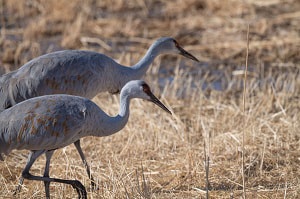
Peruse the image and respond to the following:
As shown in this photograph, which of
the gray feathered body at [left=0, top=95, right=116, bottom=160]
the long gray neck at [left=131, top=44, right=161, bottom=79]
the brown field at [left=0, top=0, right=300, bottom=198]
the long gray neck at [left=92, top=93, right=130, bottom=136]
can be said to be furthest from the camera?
the long gray neck at [left=131, top=44, right=161, bottom=79]

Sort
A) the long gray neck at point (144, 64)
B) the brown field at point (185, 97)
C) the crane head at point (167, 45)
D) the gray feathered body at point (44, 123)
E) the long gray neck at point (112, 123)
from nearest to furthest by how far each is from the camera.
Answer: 1. the gray feathered body at point (44, 123)
2. the long gray neck at point (112, 123)
3. the brown field at point (185, 97)
4. the long gray neck at point (144, 64)
5. the crane head at point (167, 45)

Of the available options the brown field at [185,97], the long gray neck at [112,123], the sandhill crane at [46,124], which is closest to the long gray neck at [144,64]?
the brown field at [185,97]

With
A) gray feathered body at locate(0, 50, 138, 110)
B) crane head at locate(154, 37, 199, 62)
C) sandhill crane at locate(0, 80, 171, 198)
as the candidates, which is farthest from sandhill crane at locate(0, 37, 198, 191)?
sandhill crane at locate(0, 80, 171, 198)

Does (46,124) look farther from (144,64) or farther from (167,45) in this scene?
(167,45)

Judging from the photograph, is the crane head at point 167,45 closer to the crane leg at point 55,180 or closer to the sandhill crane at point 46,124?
the sandhill crane at point 46,124

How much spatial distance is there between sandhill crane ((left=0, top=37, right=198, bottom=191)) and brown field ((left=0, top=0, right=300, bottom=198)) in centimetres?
51

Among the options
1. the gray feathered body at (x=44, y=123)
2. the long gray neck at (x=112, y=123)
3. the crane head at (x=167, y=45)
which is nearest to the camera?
the gray feathered body at (x=44, y=123)

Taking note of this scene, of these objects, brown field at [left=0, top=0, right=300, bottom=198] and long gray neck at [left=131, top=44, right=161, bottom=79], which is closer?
brown field at [left=0, top=0, right=300, bottom=198]

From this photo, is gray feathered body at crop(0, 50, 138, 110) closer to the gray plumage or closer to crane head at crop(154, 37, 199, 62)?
the gray plumage

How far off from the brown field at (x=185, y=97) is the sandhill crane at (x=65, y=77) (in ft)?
1.68

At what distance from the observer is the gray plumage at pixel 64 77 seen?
6227 mm

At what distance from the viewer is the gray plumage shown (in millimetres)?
6227

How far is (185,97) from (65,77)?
2208 millimetres

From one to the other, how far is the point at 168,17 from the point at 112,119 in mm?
6345
